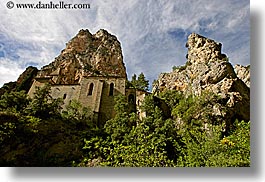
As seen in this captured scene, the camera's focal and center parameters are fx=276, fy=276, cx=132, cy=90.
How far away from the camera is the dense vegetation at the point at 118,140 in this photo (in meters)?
4.07

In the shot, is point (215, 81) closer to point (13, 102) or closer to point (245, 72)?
point (245, 72)

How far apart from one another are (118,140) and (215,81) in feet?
11.4

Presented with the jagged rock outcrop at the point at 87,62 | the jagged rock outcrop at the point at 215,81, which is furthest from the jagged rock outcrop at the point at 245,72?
the jagged rock outcrop at the point at 87,62

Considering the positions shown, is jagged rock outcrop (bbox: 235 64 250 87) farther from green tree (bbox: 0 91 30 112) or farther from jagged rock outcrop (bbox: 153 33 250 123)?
green tree (bbox: 0 91 30 112)

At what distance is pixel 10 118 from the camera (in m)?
4.73

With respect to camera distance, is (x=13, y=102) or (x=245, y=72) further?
(x=13, y=102)

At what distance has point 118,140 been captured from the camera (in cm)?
495

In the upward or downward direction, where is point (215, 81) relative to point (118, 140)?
upward

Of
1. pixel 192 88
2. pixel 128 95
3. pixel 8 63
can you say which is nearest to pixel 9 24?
pixel 8 63

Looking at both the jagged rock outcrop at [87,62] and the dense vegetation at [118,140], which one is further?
the jagged rock outcrop at [87,62]

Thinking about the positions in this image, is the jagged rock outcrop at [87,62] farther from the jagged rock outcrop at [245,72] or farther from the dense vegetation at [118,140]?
the jagged rock outcrop at [245,72]

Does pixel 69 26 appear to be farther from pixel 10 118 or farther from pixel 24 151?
pixel 24 151

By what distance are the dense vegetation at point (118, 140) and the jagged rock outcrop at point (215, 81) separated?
1.02 feet

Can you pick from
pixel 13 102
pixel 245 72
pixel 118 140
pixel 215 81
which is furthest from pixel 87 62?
pixel 245 72
